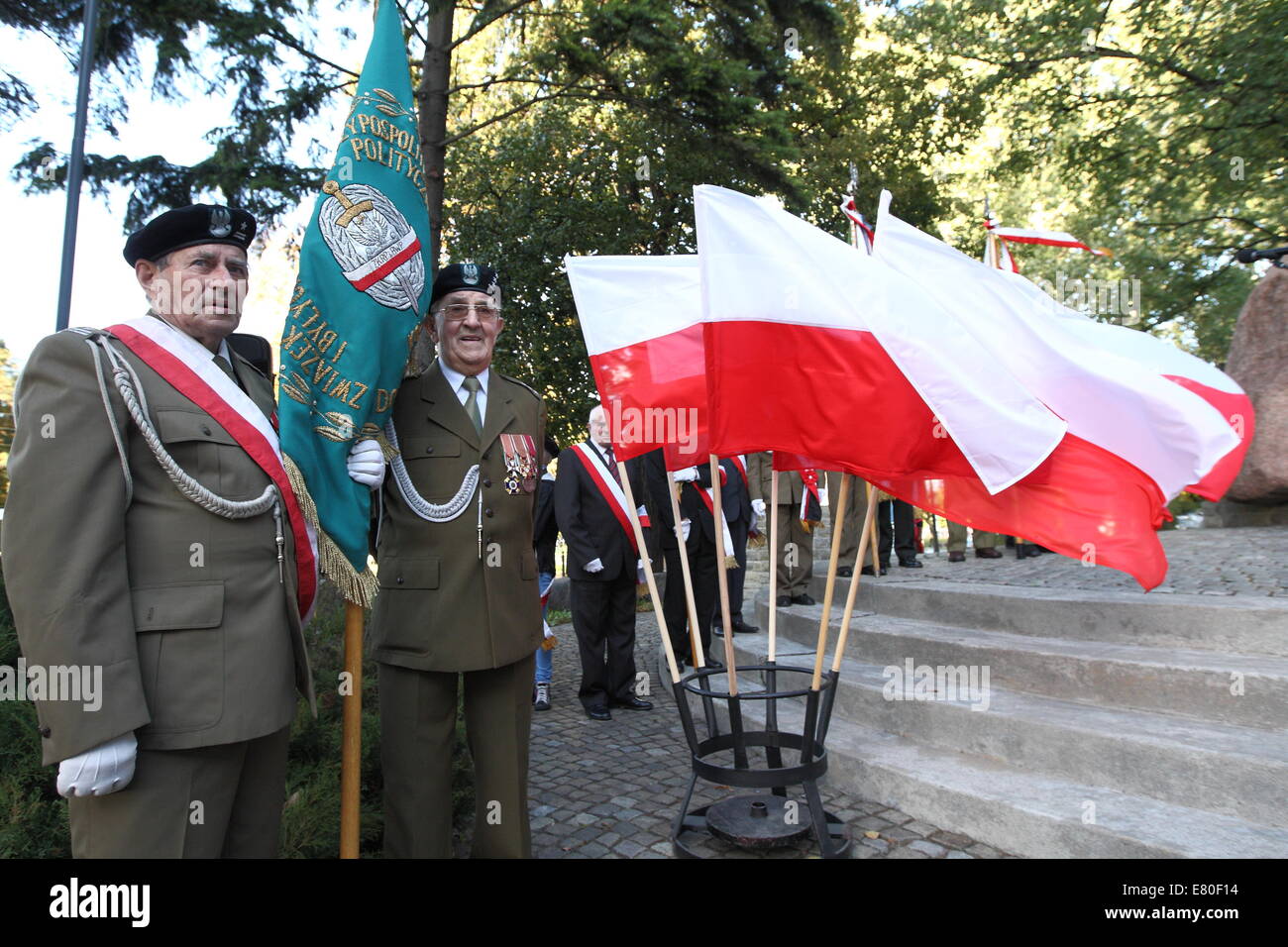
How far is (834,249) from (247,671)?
2.53 meters

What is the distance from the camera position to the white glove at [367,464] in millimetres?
2635

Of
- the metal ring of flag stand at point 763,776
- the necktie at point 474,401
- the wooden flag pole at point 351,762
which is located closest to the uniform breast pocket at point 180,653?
the wooden flag pole at point 351,762

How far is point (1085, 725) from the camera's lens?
3.88 m

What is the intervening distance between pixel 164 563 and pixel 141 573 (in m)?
0.06

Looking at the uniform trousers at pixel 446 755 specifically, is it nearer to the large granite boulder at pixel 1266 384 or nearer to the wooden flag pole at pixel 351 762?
the wooden flag pole at pixel 351 762

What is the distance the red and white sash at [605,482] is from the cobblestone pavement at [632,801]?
51.6 inches

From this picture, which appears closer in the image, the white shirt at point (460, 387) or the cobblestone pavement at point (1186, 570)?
the white shirt at point (460, 387)

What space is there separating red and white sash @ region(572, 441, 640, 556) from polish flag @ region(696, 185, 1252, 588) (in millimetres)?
2891

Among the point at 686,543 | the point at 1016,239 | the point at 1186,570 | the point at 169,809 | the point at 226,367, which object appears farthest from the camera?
the point at 686,543

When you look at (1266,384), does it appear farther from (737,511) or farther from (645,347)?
(645,347)

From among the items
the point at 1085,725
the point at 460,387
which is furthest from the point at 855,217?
the point at 1085,725

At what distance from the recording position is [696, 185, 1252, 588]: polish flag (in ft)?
10.4
